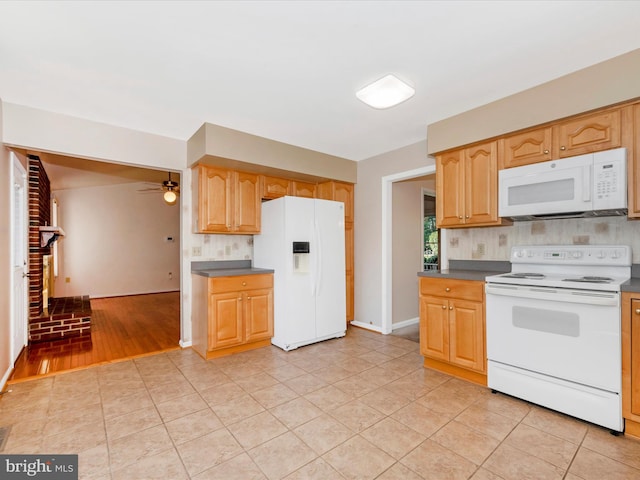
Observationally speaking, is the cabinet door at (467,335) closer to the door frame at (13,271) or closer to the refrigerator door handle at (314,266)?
the refrigerator door handle at (314,266)

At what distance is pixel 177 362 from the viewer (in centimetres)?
329

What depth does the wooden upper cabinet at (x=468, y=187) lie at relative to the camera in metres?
2.86

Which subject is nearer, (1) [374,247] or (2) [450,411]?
(2) [450,411]

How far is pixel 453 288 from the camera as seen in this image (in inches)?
111

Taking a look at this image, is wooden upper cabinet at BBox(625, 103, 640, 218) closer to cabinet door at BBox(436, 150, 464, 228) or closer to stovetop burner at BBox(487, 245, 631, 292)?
stovetop burner at BBox(487, 245, 631, 292)

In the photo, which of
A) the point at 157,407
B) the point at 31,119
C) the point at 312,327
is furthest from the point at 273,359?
the point at 31,119

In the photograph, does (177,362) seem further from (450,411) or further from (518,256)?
(518,256)

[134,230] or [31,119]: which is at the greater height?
[31,119]

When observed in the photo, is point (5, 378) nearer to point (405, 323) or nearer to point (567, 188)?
point (405, 323)

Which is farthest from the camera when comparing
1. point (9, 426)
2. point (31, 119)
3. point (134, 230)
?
point (134, 230)

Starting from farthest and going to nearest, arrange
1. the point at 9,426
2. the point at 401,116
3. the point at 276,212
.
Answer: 1. the point at 276,212
2. the point at 401,116
3. the point at 9,426

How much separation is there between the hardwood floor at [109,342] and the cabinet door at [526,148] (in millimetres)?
4087

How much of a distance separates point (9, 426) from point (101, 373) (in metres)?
0.89

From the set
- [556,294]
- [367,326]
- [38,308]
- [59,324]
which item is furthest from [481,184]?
[38,308]
